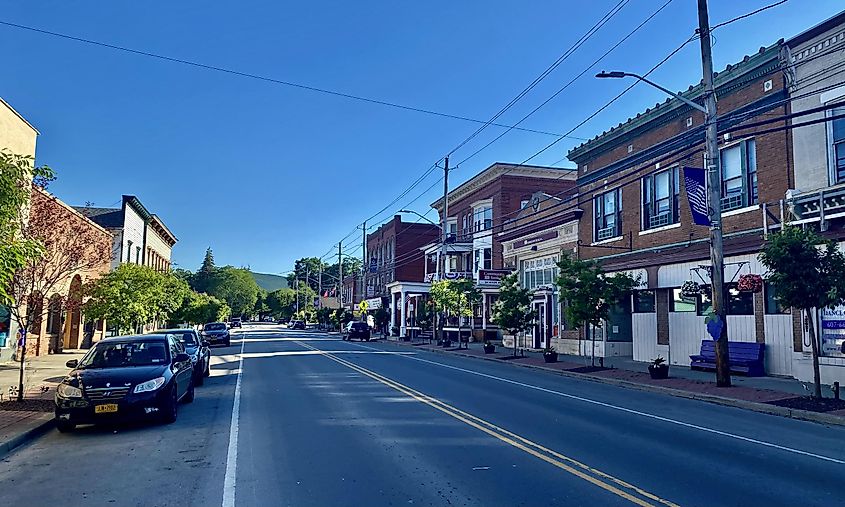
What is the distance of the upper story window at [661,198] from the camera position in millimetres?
25312

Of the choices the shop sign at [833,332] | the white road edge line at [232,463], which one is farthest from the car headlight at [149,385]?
the shop sign at [833,332]

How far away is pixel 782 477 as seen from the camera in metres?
7.88

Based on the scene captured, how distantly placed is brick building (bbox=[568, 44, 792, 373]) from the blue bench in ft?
1.08

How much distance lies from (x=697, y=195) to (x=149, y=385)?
1545 centimetres

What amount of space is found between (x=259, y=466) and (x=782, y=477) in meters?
6.27

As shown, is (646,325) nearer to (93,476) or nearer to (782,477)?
(782,477)

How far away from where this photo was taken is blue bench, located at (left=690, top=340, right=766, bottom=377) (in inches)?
792

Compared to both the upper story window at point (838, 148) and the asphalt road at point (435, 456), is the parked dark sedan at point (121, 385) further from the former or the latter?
the upper story window at point (838, 148)

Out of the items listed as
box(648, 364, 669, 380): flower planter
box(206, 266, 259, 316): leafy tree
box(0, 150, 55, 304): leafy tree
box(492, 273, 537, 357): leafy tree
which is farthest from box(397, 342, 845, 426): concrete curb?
box(206, 266, 259, 316): leafy tree

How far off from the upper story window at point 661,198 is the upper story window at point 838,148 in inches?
277

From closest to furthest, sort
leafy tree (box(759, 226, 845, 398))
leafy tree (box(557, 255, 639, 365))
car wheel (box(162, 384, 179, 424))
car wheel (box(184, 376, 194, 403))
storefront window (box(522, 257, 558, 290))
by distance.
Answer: car wheel (box(162, 384, 179, 424))
car wheel (box(184, 376, 194, 403))
leafy tree (box(759, 226, 845, 398))
leafy tree (box(557, 255, 639, 365))
storefront window (box(522, 257, 558, 290))

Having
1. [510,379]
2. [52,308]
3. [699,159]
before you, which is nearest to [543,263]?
[699,159]

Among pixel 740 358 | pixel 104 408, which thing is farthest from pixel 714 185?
pixel 104 408

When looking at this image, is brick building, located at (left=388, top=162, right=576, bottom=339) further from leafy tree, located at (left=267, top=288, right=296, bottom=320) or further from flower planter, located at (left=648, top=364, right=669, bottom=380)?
leafy tree, located at (left=267, top=288, right=296, bottom=320)
